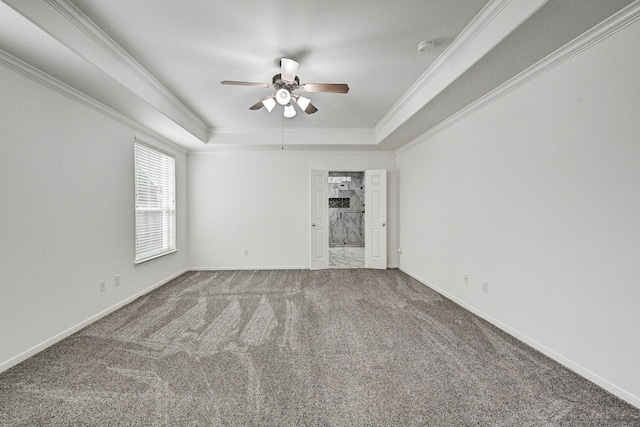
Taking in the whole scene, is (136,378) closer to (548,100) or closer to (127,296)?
(127,296)

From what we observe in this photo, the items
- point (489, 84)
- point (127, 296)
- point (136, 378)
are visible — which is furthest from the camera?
point (127, 296)

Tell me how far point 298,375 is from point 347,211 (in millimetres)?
7060

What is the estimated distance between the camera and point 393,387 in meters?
1.76

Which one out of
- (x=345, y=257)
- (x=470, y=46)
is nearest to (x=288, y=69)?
(x=470, y=46)

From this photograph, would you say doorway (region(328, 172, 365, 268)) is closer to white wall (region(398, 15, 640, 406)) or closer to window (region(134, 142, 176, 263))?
window (region(134, 142, 176, 263))

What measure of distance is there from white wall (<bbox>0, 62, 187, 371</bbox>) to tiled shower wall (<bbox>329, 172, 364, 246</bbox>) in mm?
6126

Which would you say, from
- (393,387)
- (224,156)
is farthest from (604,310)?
(224,156)

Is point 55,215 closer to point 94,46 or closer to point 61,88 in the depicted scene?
point 61,88

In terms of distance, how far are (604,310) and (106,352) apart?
381 cm

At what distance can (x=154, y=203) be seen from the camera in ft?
13.4

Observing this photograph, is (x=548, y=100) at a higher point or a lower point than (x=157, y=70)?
lower

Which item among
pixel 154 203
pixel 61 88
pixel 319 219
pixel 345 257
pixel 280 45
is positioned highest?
pixel 280 45

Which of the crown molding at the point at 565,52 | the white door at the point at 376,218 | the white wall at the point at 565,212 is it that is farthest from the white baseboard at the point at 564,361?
the crown molding at the point at 565,52

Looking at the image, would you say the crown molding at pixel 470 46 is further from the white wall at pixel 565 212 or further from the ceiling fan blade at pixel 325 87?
the ceiling fan blade at pixel 325 87
